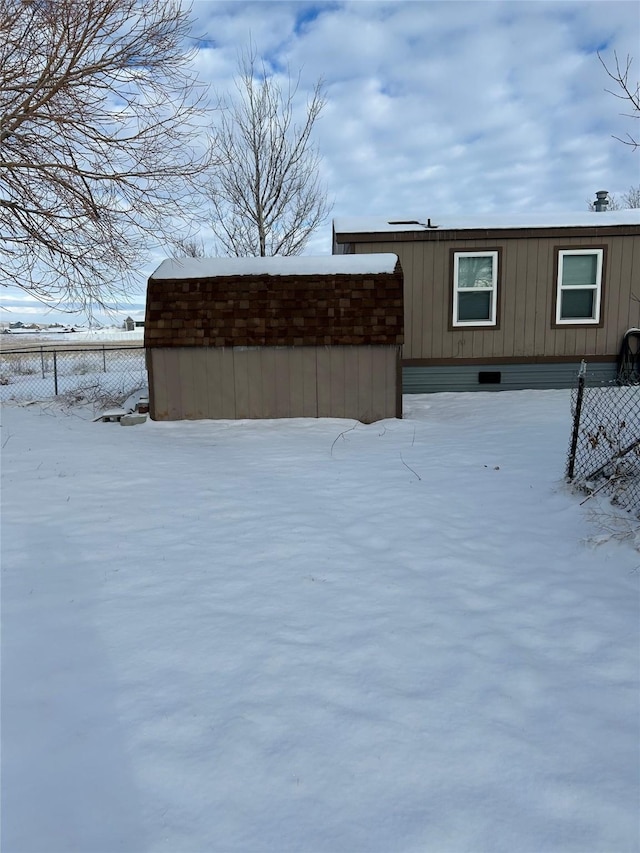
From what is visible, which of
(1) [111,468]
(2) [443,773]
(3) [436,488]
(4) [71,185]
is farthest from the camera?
(4) [71,185]

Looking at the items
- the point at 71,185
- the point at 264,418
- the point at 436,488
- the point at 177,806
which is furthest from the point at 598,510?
the point at 71,185

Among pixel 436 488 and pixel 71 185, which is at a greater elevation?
pixel 71 185

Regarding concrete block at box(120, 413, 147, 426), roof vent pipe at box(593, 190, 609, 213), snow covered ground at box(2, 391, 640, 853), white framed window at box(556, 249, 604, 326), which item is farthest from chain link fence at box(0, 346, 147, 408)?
roof vent pipe at box(593, 190, 609, 213)

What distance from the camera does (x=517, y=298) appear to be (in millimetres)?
10672

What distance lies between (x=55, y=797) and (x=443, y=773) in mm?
1360

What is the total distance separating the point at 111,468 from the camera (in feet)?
18.7

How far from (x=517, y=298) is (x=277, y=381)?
5.47 m

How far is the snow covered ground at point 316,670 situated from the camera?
5.84 feet

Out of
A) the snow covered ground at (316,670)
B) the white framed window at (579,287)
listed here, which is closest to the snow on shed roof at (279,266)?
the white framed window at (579,287)

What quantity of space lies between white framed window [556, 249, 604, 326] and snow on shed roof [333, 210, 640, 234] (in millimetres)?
568

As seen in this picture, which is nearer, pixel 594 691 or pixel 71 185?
pixel 594 691

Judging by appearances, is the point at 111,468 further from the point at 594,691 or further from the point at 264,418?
the point at 594,691

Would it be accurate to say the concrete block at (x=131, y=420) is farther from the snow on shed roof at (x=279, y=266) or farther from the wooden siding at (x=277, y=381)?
the snow on shed roof at (x=279, y=266)

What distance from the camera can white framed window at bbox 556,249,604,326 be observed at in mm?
10531
